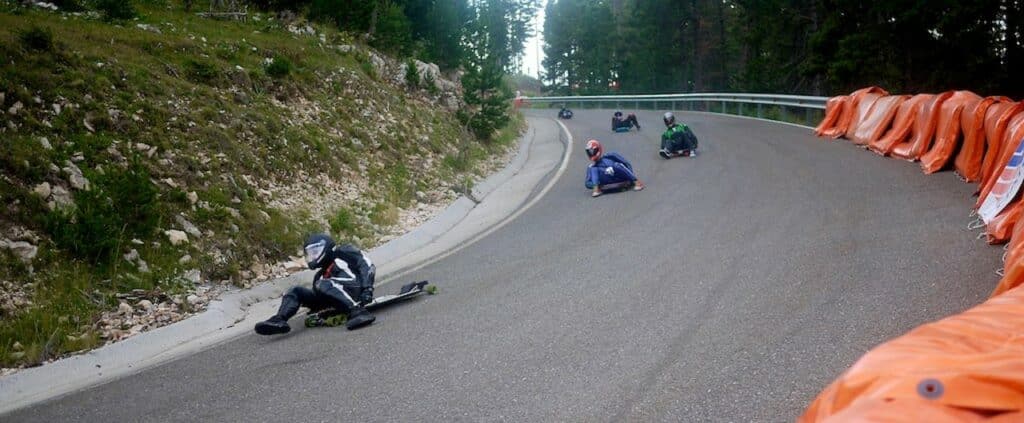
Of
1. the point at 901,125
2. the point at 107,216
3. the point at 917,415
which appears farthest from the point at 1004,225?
the point at 107,216

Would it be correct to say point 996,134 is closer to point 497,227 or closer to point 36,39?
point 497,227

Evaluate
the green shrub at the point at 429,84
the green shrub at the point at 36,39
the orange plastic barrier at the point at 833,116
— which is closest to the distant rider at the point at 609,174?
A: the orange plastic barrier at the point at 833,116

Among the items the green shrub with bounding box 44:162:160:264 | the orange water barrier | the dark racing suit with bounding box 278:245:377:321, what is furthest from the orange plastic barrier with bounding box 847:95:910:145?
the green shrub with bounding box 44:162:160:264

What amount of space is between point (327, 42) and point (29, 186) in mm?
11936

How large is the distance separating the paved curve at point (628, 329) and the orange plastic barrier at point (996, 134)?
0.50 metres

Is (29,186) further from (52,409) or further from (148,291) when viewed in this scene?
(52,409)

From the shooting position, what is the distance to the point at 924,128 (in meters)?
14.7

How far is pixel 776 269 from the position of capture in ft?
27.2

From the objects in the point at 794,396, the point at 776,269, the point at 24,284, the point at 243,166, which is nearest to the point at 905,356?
the point at 794,396

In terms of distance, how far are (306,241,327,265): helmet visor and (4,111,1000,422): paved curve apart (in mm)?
894

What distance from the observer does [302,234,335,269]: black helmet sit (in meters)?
8.67

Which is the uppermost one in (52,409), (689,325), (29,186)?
(29,186)

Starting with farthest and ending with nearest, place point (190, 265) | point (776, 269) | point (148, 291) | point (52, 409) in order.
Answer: point (190, 265), point (148, 291), point (776, 269), point (52, 409)

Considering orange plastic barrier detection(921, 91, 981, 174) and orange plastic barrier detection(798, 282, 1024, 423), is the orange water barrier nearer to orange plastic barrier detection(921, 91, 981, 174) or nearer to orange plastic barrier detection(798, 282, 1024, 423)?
orange plastic barrier detection(798, 282, 1024, 423)
